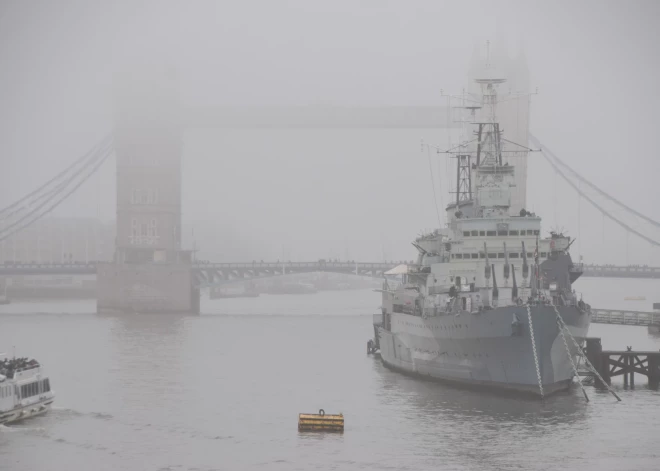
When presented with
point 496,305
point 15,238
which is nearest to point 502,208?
point 496,305

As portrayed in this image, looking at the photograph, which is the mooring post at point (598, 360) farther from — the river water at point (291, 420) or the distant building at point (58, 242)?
the distant building at point (58, 242)

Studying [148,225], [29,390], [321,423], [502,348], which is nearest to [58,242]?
[148,225]

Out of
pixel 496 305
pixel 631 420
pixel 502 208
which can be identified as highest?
pixel 502 208

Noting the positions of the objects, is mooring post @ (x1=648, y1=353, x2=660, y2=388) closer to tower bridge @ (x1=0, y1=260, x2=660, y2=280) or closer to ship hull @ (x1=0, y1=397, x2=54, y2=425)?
ship hull @ (x1=0, y1=397, x2=54, y2=425)

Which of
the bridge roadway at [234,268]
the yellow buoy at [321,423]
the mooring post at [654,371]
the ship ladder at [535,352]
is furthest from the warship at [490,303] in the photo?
the bridge roadway at [234,268]

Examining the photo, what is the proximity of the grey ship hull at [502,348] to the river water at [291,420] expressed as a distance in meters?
0.69

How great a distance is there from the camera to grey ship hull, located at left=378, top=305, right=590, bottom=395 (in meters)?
39.2

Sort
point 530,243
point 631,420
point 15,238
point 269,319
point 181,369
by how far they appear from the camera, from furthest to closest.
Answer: point 15,238
point 269,319
point 181,369
point 530,243
point 631,420

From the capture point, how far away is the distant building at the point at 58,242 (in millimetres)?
150750

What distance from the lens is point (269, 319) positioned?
291 ft

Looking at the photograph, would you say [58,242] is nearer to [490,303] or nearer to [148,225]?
[148,225]

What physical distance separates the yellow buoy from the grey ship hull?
22.4ft

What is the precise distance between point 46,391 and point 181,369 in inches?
499

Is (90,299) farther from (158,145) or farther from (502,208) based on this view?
(502,208)
